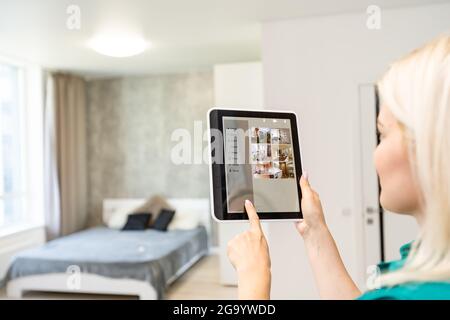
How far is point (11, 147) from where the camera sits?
300 centimetres

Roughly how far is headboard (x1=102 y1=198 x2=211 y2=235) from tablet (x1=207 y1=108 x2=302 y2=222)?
275 cm

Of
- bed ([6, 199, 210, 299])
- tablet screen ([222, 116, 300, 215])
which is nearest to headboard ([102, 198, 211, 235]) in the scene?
bed ([6, 199, 210, 299])

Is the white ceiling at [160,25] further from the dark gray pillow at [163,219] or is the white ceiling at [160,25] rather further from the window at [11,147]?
the dark gray pillow at [163,219]

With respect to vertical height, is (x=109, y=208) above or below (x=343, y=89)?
below

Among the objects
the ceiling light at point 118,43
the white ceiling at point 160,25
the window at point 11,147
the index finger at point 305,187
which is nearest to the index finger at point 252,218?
the index finger at point 305,187

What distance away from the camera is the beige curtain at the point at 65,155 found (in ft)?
10.4

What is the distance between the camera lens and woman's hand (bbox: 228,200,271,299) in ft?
1.60

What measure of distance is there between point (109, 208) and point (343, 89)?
2465mm

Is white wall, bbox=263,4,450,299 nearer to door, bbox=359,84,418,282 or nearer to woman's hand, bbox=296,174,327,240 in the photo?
door, bbox=359,84,418,282

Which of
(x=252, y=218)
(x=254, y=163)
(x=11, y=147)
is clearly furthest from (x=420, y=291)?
(x=11, y=147)

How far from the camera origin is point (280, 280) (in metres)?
2.03

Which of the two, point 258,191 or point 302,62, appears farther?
point 302,62
